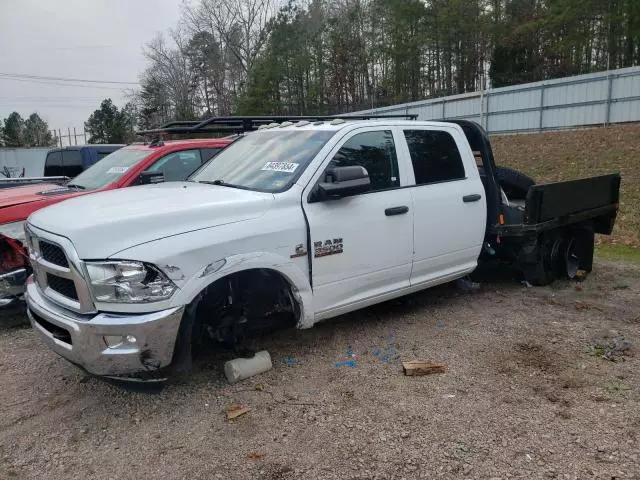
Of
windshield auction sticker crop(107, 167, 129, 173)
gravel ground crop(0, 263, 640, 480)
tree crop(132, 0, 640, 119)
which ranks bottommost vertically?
gravel ground crop(0, 263, 640, 480)

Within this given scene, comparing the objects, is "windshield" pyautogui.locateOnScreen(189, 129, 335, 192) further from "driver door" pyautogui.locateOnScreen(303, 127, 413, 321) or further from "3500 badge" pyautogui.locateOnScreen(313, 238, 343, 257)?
"3500 badge" pyautogui.locateOnScreen(313, 238, 343, 257)

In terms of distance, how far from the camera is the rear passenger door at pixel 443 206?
4.82 m

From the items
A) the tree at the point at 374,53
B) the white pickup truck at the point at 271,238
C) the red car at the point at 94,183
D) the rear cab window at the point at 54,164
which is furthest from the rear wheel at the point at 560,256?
the tree at the point at 374,53

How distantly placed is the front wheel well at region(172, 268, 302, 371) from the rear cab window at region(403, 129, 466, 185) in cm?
170

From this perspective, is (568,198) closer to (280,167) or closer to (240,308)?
(280,167)

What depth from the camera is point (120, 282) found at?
10.2ft

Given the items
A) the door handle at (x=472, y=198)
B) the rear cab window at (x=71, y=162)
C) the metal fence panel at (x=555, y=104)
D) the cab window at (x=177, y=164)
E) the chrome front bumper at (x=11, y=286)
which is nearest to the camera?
the chrome front bumper at (x=11, y=286)

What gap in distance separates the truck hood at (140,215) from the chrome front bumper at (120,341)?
1.34 ft

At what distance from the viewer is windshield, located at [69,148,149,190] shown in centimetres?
643

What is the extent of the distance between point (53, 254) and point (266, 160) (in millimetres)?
1780

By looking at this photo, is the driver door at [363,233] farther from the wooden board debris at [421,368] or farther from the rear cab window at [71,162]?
the rear cab window at [71,162]

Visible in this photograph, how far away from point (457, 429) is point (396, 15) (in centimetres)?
3836

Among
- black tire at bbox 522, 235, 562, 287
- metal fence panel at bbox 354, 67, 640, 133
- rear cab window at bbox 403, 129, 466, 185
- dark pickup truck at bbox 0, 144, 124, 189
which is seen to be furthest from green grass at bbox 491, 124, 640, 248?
dark pickup truck at bbox 0, 144, 124, 189

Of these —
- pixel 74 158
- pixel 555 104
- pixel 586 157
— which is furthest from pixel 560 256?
pixel 555 104
